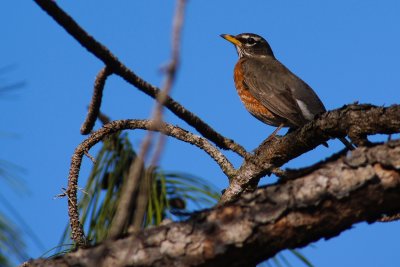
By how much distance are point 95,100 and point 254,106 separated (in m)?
3.54

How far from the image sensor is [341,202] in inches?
85.7

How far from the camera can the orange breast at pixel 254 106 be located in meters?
6.89

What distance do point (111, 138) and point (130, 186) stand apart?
3.54m

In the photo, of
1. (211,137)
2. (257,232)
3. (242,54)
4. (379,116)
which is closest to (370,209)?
(257,232)

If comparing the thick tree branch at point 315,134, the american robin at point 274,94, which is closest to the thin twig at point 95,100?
the thick tree branch at point 315,134

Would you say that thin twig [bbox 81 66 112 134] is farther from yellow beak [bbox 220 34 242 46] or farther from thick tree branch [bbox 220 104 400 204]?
yellow beak [bbox 220 34 242 46]

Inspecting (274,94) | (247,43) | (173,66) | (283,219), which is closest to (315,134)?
(283,219)

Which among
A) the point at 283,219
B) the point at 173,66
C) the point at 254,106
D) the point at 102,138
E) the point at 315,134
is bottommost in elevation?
the point at 173,66

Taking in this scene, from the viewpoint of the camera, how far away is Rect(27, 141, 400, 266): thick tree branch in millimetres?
2182

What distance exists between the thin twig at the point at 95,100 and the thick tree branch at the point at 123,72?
8 cm

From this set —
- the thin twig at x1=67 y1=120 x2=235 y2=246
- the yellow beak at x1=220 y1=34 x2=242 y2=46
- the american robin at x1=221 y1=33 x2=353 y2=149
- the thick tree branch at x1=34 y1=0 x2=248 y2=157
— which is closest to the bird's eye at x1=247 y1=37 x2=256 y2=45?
the yellow beak at x1=220 y1=34 x2=242 y2=46

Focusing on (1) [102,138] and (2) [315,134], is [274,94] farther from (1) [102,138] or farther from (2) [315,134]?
(1) [102,138]

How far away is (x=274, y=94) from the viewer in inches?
277

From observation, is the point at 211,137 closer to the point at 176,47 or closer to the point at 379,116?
the point at 379,116
